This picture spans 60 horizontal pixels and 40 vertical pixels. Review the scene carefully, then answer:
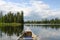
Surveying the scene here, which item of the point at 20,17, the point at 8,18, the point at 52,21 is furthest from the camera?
the point at 52,21

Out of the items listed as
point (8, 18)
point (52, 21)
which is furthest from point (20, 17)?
point (52, 21)

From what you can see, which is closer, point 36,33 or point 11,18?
point 36,33

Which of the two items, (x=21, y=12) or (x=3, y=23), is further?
(x=21, y=12)

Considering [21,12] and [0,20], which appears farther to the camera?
[21,12]

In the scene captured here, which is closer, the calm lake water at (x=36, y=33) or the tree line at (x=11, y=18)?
the calm lake water at (x=36, y=33)

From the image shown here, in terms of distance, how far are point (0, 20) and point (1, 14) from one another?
15.1 ft

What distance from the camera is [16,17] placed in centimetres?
9938

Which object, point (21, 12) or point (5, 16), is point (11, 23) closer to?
point (5, 16)

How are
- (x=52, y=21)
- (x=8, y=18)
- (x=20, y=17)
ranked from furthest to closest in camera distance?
(x=52, y=21)
(x=20, y=17)
(x=8, y=18)

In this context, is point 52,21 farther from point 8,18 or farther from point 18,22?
point 8,18

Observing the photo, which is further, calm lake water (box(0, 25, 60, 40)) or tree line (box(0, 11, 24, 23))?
tree line (box(0, 11, 24, 23))

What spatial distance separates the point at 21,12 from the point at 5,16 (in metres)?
11.6

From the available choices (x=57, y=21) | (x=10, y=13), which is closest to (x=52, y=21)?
(x=57, y=21)

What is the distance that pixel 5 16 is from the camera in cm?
9681
